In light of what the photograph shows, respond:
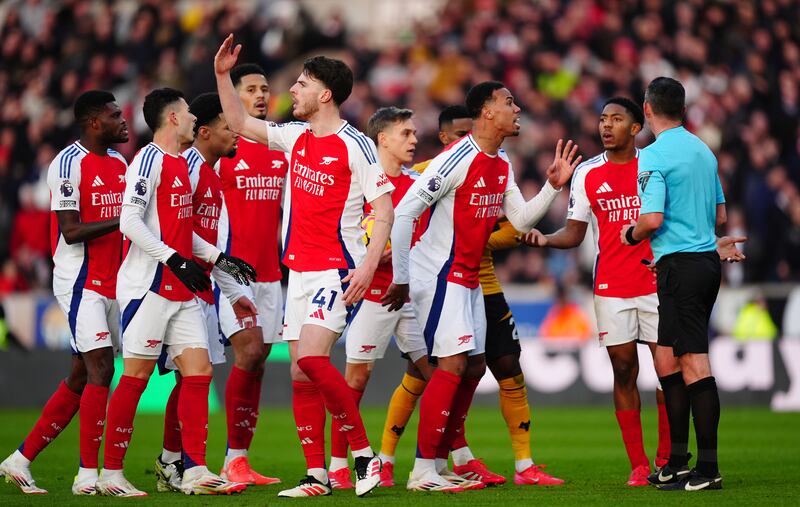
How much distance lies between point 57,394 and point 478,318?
11.0 ft

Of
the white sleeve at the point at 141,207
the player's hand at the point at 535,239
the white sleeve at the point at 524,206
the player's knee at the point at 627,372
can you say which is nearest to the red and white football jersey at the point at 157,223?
the white sleeve at the point at 141,207

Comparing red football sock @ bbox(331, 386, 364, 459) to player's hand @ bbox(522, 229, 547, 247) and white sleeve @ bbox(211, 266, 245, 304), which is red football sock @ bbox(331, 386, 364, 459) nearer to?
white sleeve @ bbox(211, 266, 245, 304)

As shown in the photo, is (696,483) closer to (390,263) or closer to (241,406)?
(390,263)

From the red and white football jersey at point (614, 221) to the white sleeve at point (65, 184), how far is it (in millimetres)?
3983

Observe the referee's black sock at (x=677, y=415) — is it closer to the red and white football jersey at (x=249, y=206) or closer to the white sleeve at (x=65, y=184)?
the red and white football jersey at (x=249, y=206)

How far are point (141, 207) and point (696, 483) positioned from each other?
437cm

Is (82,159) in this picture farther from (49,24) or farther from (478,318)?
(49,24)

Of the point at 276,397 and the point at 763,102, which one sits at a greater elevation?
the point at 763,102

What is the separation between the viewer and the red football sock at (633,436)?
990cm

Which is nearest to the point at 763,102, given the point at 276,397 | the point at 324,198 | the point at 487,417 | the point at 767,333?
the point at 767,333

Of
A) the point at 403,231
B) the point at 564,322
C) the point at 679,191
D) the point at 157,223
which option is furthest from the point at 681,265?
the point at 564,322

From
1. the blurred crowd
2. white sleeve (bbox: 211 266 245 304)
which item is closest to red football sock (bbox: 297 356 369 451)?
white sleeve (bbox: 211 266 245 304)

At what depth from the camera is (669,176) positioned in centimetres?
922

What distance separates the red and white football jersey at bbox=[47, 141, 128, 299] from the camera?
975 centimetres
